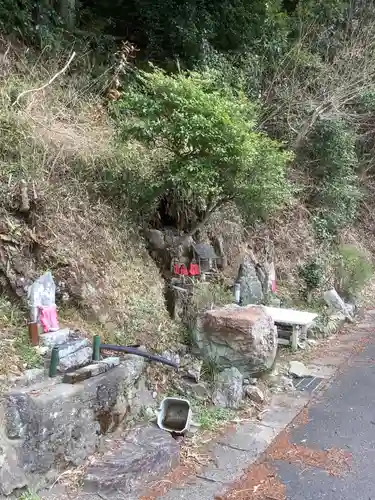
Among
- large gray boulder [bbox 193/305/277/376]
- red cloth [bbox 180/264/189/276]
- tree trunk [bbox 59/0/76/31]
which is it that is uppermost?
tree trunk [bbox 59/0/76/31]

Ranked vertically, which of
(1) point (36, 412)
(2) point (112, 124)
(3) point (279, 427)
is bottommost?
(3) point (279, 427)

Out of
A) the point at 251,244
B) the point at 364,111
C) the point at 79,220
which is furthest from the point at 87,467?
the point at 364,111

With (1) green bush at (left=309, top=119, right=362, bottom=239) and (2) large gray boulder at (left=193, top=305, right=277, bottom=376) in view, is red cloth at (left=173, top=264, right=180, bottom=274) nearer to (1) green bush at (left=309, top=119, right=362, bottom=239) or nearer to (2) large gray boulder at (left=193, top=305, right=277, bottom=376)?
(2) large gray boulder at (left=193, top=305, right=277, bottom=376)

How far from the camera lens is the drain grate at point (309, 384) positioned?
15.0 feet

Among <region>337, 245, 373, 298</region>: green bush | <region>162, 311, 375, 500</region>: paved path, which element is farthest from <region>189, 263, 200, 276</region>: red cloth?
<region>337, 245, 373, 298</region>: green bush

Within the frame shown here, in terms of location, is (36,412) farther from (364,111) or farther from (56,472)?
(364,111)

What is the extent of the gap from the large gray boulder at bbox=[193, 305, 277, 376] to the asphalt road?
2.00 ft

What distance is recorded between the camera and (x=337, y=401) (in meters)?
4.32

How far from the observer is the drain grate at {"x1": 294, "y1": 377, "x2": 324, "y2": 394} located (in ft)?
15.0

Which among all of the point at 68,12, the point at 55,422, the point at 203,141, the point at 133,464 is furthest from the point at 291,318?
the point at 68,12

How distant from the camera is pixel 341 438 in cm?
364

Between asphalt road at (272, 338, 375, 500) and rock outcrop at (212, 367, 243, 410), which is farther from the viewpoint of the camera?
rock outcrop at (212, 367, 243, 410)

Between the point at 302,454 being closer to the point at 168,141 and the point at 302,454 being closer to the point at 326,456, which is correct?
the point at 326,456

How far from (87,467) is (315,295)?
491 cm
